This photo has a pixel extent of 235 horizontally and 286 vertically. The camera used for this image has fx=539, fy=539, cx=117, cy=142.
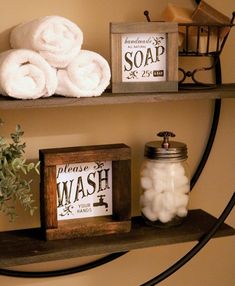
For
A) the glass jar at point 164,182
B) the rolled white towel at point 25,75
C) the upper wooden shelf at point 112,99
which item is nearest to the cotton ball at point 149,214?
the glass jar at point 164,182

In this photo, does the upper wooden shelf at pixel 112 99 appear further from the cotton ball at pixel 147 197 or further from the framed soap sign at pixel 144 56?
the cotton ball at pixel 147 197

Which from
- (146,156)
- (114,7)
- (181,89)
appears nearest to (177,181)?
(146,156)

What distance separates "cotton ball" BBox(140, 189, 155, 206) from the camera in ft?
4.39

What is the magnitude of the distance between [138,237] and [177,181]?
0.17 m

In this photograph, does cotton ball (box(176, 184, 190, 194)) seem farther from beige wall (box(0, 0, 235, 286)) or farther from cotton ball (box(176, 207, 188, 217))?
beige wall (box(0, 0, 235, 286))

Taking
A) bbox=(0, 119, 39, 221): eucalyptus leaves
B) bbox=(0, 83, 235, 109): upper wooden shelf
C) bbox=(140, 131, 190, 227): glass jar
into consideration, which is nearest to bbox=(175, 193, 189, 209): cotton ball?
bbox=(140, 131, 190, 227): glass jar

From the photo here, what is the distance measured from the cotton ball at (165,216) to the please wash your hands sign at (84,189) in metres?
0.13

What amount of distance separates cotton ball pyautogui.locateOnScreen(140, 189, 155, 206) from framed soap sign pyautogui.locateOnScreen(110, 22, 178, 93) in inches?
10.2

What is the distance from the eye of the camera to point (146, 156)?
4.43ft

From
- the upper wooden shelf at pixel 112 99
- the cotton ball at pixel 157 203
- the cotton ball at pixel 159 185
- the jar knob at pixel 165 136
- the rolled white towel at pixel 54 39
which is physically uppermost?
the rolled white towel at pixel 54 39

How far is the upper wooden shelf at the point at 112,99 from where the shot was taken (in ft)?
3.66

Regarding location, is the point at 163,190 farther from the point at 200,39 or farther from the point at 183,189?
the point at 200,39

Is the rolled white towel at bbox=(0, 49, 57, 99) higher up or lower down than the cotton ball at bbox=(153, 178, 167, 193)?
higher up

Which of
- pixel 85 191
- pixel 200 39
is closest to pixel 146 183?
pixel 85 191
